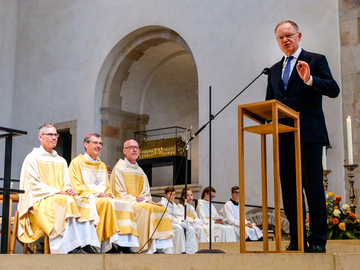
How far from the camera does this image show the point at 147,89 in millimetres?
12633

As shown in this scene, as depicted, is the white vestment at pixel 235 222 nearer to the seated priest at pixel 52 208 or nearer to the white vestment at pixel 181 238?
the white vestment at pixel 181 238

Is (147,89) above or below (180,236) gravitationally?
above

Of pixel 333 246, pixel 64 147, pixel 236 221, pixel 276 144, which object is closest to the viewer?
pixel 276 144

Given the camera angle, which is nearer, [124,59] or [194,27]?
[194,27]

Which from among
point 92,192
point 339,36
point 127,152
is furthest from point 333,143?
point 92,192

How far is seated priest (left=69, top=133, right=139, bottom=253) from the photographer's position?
5059 mm

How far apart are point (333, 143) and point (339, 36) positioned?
1.79 metres

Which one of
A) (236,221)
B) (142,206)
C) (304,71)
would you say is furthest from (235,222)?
(304,71)

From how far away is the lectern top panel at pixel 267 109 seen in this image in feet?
9.21

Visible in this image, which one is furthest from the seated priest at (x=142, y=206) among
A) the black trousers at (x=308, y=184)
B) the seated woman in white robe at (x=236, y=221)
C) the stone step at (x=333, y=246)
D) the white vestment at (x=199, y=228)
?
the seated woman in white robe at (x=236, y=221)

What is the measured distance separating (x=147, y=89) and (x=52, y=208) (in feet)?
26.4

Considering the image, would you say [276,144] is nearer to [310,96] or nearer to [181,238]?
[310,96]

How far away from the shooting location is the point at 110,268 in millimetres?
2807

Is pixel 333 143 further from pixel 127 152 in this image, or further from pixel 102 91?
pixel 102 91
